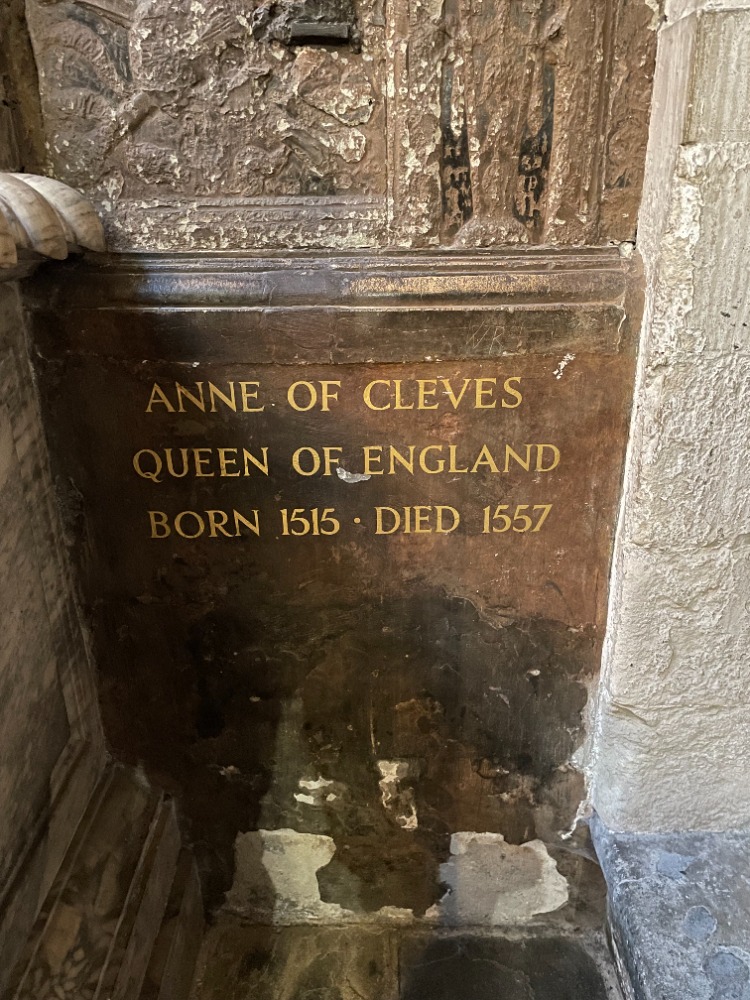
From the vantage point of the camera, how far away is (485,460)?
6.46 feet

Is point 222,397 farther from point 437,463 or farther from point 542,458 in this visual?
point 542,458

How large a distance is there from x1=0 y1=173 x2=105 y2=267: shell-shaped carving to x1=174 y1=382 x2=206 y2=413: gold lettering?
37cm

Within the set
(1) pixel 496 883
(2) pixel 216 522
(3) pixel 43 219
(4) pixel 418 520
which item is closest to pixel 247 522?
(2) pixel 216 522

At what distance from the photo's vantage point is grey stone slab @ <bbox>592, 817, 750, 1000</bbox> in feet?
6.07

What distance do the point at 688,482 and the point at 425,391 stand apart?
26.5 inches

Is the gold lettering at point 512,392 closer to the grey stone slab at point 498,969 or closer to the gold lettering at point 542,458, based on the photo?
the gold lettering at point 542,458

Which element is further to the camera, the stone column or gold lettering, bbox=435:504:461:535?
gold lettering, bbox=435:504:461:535

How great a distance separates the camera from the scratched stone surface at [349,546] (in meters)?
1.83

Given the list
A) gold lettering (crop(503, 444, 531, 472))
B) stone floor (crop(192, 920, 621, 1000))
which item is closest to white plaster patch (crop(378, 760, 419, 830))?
stone floor (crop(192, 920, 621, 1000))

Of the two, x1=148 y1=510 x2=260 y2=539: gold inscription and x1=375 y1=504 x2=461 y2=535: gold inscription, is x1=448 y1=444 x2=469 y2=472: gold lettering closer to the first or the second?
x1=375 y1=504 x2=461 y2=535: gold inscription

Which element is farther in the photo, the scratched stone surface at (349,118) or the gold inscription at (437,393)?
the gold inscription at (437,393)

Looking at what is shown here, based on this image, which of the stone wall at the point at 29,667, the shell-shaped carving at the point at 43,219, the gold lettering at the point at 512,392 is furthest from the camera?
the gold lettering at the point at 512,392

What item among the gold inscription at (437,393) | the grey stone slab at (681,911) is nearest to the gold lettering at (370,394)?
the gold inscription at (437,393)

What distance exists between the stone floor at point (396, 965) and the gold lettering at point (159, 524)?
4.66 feet
